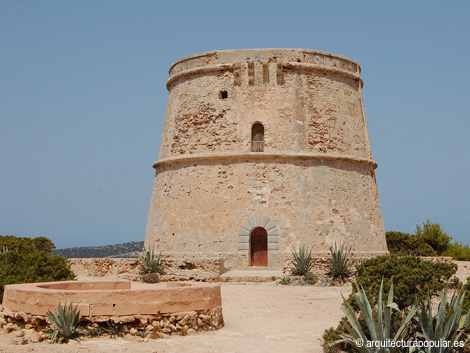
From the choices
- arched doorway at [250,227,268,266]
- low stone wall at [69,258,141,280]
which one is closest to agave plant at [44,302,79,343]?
low stone wall at [69,258,141,280]

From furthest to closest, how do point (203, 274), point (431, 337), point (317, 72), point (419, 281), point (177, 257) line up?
point (317, 72) → point (177, 257) → point (203, 274) → point (419, 281) → point (431, 337)

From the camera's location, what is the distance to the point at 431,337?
4.65 metres

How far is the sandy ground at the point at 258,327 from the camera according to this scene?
5.61 metres

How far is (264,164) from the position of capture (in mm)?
14375

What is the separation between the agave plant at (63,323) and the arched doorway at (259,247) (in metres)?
8.45

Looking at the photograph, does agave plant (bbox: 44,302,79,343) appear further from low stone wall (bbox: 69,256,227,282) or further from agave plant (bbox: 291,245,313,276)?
agave plant (bbox: 291,245,313,276)

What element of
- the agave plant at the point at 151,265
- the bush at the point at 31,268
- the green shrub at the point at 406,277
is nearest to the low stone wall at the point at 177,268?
the agave plant at the point at 151,265

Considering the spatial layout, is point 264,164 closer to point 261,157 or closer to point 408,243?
point 261,157

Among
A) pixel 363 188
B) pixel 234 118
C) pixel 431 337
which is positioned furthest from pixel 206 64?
pixel 431 337

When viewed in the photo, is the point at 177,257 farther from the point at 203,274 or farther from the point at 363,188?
the point at 363,188

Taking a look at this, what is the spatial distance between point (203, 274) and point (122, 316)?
623cm

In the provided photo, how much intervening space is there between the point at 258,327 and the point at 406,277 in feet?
6.37

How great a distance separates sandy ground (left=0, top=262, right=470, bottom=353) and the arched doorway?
2.86 meters

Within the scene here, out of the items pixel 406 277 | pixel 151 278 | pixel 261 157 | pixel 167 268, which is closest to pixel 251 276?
pixel 151 278
